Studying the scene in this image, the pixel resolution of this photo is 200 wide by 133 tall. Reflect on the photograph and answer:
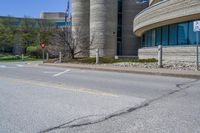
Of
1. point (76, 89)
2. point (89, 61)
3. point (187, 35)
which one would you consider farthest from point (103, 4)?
point (76, 89)

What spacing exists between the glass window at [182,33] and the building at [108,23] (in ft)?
59.9

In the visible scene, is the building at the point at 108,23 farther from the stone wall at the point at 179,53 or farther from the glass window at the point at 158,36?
the stone wall at the point at 179,53

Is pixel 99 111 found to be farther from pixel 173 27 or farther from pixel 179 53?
pixel 173 27

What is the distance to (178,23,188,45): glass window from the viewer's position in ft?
83.6

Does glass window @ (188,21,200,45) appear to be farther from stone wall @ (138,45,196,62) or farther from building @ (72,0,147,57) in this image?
building @ (72,0,147,57)

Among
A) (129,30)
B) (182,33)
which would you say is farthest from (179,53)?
(129,30)

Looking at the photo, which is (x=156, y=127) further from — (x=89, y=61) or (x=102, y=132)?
(x=89, y=61)

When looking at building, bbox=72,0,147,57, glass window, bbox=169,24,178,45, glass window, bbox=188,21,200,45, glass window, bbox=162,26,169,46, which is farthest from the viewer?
building, bbox=72,0,147,57

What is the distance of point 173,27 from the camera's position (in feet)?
90.3

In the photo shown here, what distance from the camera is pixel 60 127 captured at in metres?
6.36

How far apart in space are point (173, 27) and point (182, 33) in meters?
1.76

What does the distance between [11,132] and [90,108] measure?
2.50 meters

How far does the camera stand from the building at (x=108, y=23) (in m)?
45.5

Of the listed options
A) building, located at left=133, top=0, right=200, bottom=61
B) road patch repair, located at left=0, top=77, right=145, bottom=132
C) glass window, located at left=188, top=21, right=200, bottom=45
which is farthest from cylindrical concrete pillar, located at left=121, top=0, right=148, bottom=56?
road patch repair, located at left=0, top=77, right=145, bottom=132
